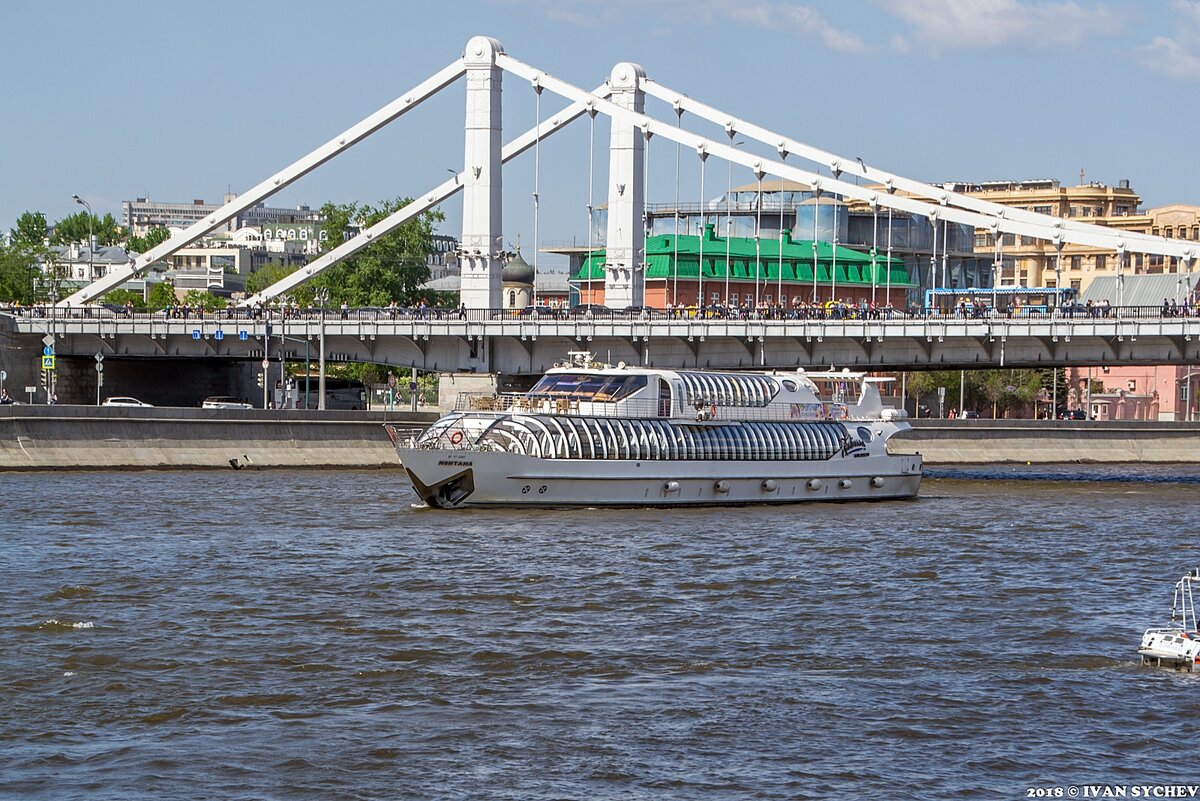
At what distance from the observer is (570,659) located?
103ft

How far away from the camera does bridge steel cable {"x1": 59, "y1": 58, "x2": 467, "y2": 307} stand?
307ft

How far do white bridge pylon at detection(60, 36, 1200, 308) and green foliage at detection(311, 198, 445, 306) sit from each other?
41427mm

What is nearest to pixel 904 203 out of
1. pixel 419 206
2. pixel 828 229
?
pixel 419 206

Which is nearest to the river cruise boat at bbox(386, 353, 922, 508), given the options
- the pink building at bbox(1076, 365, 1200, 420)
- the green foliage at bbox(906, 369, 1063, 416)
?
the green foliage at bbox(906, 369, 1063, 416)

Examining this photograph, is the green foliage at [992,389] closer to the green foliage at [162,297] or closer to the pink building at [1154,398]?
the pink building at [1154,398]

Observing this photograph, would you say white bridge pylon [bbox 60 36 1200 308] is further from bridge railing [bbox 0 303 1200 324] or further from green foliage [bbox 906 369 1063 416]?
green foliage [bbox 906 369 1063 416]

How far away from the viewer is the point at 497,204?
289 ft

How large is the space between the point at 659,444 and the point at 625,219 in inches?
1387

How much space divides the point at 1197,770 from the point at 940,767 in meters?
3.38

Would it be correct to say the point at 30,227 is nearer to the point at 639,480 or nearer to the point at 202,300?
the point at 202,300

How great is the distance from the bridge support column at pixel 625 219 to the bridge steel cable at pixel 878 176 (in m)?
5.37

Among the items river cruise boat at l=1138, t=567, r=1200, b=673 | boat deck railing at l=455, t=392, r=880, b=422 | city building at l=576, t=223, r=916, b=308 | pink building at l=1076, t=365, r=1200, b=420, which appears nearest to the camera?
river cruise boat at l=1138, t=567, r=1200, b=673

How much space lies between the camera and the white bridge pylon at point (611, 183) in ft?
285

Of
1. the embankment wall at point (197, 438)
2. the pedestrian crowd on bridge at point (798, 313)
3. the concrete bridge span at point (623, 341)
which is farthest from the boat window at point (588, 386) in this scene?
the pedestrian crowd on bridge at point (798, 313)
